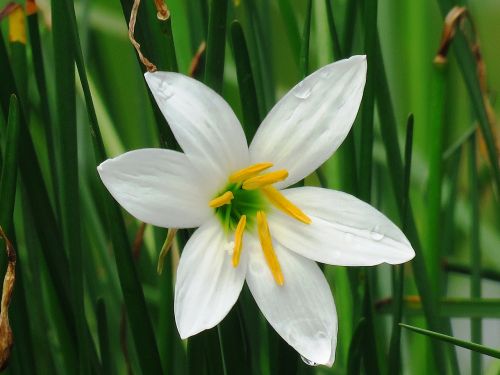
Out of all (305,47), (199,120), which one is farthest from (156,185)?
(305,47)

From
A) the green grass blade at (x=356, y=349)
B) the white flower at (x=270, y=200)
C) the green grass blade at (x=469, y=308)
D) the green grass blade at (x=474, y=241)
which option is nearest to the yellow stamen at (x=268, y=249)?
the white flower at (x=270, y=200)

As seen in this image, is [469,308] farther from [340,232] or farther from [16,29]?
[16,29]

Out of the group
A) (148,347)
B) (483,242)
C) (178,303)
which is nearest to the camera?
(178,303)

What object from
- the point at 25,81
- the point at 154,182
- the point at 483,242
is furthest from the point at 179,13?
the point at 483,242

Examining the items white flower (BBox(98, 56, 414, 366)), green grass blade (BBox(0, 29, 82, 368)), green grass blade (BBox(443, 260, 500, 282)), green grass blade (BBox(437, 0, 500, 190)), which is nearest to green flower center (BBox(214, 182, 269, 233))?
white flower (BBox(98, 56, 414, 366))

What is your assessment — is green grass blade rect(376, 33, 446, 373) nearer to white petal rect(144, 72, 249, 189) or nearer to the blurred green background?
the blurred green background

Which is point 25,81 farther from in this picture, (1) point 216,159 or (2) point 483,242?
(2) point 483,242

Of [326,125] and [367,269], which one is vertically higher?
[326,125]
